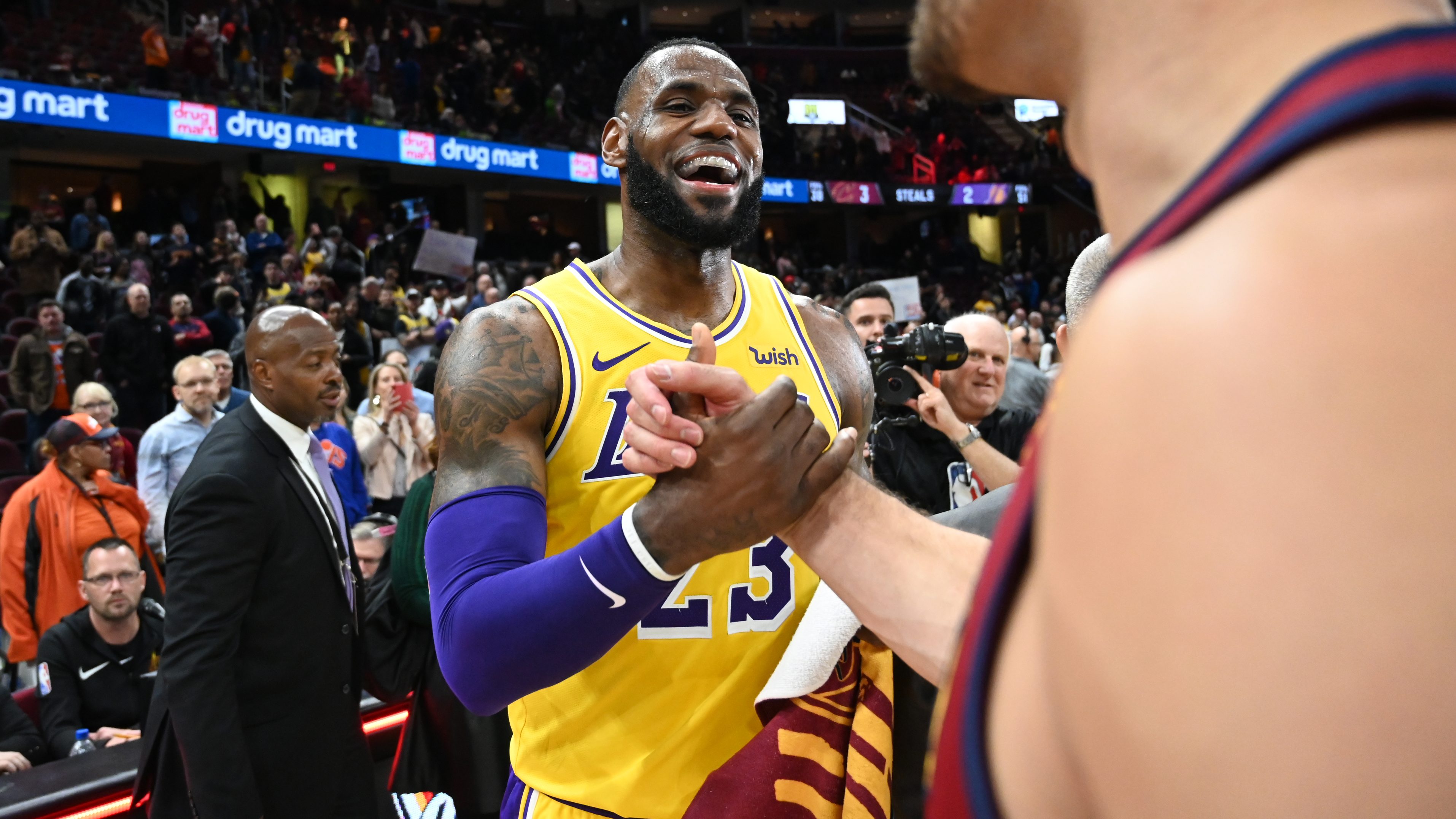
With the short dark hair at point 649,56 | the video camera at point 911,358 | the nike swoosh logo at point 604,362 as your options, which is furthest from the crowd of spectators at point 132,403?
the nike swoosh logo at point 604,362

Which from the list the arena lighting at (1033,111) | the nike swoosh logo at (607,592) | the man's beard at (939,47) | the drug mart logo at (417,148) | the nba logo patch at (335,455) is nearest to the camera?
the man's beard at (939,47)

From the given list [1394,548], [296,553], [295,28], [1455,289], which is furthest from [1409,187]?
[295,28]

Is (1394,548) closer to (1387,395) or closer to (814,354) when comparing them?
(1387,395)

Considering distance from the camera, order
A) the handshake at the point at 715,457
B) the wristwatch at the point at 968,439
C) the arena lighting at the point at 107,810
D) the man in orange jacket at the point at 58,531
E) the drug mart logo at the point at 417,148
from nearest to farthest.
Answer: the handshake at the point at 715,457 < the arena lighting at the point at 107,810 < the wristwatch at the point at 968,439 < the man in orange jacket at the point at 58,531 < the drug mart logo at the point at 417,148

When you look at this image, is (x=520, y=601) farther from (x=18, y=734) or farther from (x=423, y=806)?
(x=18, y=734)

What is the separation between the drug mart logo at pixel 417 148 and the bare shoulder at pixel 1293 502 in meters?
17.0

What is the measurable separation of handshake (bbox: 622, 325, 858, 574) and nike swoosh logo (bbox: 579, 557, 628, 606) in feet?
0.23

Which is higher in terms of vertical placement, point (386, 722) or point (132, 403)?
point (132, 403)

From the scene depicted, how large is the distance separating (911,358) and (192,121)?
13068 mm

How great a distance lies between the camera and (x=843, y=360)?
2.22 metres

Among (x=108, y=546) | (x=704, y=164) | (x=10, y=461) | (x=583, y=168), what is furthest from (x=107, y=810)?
(x=583, y=168)

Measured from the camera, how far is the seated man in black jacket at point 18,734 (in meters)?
3.79

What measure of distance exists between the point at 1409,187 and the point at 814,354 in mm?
1707

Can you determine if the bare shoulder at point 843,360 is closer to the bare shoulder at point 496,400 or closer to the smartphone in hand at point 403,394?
the bare shoulder at point 496,400
